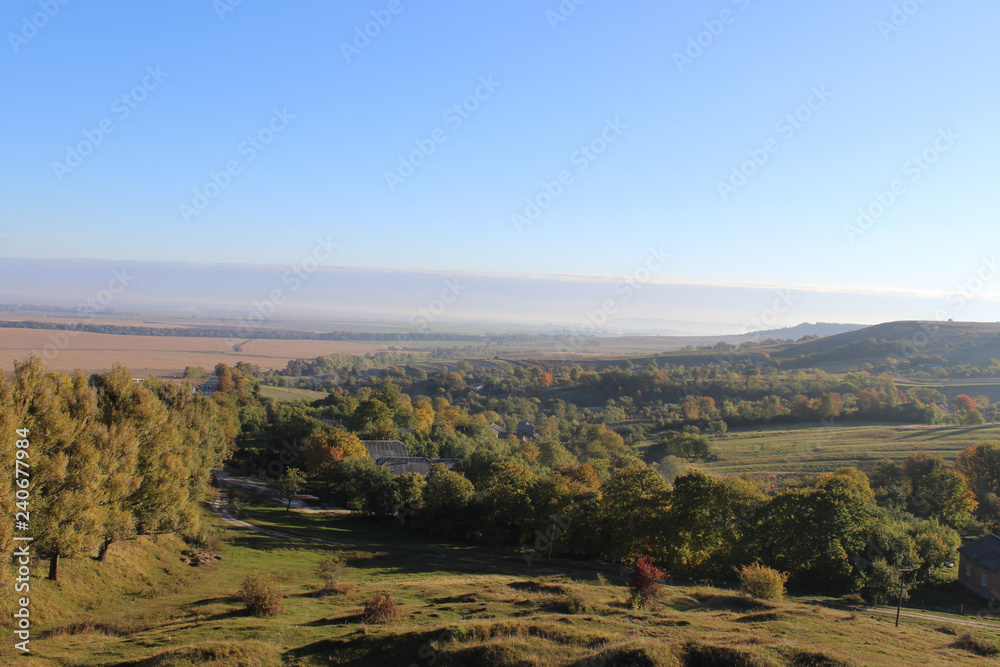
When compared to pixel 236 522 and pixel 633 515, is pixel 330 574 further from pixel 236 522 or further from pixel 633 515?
pixel 633 515

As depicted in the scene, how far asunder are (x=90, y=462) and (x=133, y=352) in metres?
140

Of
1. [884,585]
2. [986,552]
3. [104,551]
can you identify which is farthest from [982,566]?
[104,551]

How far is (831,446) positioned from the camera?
68.2 m

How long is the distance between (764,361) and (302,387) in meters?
131

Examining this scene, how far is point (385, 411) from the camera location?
228 ft

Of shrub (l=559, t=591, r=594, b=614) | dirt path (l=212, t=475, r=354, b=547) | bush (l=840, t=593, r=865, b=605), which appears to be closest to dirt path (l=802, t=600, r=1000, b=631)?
bush (l=840, t=593, r=865, b=605)

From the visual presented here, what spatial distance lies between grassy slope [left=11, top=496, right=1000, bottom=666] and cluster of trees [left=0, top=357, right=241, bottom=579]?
2170mm

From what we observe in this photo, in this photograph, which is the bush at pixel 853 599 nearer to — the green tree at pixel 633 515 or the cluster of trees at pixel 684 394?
the green tree at pixel 633 515

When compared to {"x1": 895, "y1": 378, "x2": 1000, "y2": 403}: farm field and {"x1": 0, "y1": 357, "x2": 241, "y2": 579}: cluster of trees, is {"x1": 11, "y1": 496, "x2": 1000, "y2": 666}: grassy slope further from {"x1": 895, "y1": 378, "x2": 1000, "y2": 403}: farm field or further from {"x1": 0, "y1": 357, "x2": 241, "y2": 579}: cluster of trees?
{"x1": 895, "y1": 378, "x2": 1000, "y2": 403}: farm field

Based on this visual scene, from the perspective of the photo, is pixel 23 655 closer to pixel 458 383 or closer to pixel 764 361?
pixel 458 383

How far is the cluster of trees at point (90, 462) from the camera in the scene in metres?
→ 18.6

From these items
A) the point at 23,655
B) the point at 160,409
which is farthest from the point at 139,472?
the point at 23,655

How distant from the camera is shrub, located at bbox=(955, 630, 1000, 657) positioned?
18.1 m

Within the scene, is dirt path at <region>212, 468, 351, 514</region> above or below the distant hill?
below
